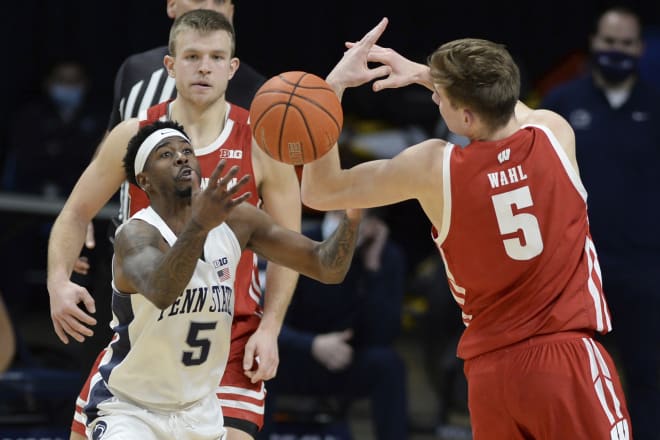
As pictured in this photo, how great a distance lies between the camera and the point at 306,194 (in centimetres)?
499

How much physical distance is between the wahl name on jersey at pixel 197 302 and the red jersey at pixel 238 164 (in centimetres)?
52

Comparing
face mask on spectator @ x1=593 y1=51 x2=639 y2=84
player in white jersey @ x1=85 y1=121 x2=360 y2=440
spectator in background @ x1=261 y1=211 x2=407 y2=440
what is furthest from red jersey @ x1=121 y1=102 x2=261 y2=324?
face mask on spectator @ x1=593 y1=51 x2=639 y2=84

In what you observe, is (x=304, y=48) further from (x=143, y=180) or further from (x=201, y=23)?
(x=143, y=180)

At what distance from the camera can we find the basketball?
16.0ft

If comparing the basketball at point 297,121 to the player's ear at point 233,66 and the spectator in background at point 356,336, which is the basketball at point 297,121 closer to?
the player's ear at point 233,66

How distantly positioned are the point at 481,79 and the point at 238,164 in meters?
1.26

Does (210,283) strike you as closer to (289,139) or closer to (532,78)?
(289,139)

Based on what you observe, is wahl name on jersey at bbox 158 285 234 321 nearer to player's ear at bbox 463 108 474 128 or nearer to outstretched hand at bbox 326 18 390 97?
outstretched hand at bbox 326 18 390 97

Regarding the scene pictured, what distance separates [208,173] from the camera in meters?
5.45

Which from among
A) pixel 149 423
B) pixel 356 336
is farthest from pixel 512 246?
pixel 356 336

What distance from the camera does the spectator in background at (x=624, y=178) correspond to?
8164mm

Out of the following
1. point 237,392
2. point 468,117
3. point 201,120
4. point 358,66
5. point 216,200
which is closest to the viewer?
point 216,200

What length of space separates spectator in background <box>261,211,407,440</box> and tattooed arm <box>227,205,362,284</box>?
304 centimetres

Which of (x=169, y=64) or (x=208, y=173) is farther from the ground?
(x=169, y=64)
